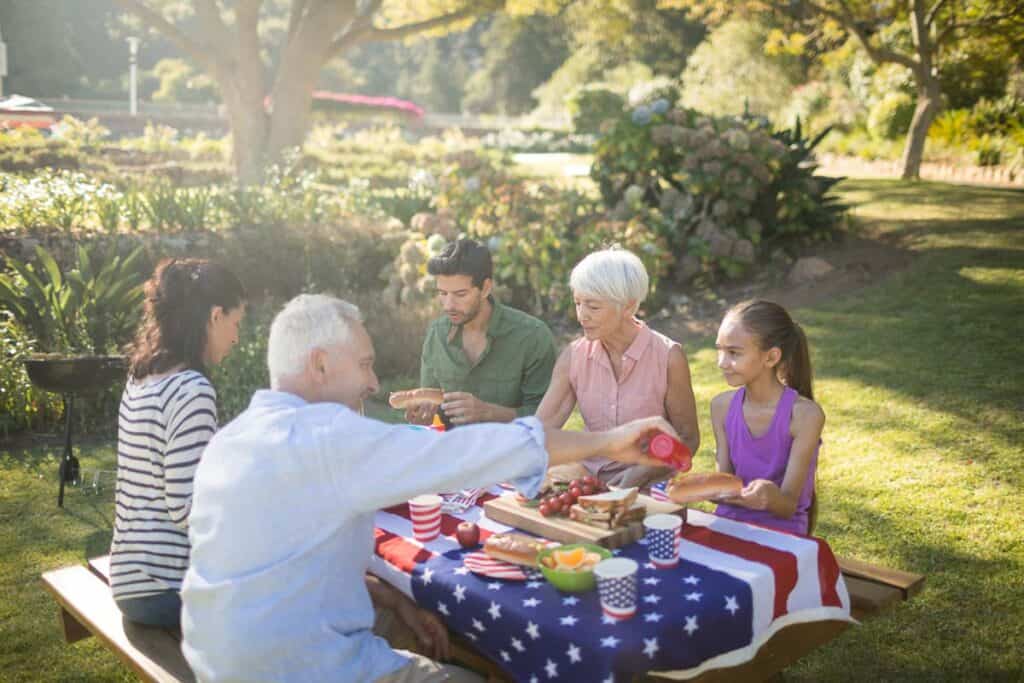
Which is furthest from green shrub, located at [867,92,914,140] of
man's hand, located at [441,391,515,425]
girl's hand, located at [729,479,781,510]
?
girl's hand, located at [729,479,781,510]

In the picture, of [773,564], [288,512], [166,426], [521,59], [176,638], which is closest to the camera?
[288,512]

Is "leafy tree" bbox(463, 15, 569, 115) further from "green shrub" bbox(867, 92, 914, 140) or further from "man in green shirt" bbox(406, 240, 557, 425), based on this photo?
"man in green shirt" bbox(406, 240, 557, 425)

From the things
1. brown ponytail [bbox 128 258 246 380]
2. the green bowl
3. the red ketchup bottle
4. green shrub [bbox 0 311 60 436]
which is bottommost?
green shrub [bbox 0 311 60 436]

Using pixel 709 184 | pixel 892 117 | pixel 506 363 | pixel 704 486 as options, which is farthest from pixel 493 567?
pixel 892 117

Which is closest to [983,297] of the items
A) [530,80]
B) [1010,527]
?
[1010,527]

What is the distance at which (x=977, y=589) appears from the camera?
442 cm

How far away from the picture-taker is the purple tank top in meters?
3.51

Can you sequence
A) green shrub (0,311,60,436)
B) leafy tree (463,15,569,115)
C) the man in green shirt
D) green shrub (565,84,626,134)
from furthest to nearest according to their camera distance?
leafy tree (463,15,569,115), green shrub (565,84,626,134), green shrub (0,311,60,436), the man in green shirt

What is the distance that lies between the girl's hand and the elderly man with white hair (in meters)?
0.96

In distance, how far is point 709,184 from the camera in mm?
10180

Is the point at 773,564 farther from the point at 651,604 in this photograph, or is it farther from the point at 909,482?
the point at 909,482

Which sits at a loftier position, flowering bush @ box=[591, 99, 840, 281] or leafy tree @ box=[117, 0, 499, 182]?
leafy tree @ box=[117, 0, 499, 182]

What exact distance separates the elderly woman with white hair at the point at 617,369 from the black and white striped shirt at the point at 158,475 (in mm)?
1504

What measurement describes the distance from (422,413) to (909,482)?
10.4 ft
